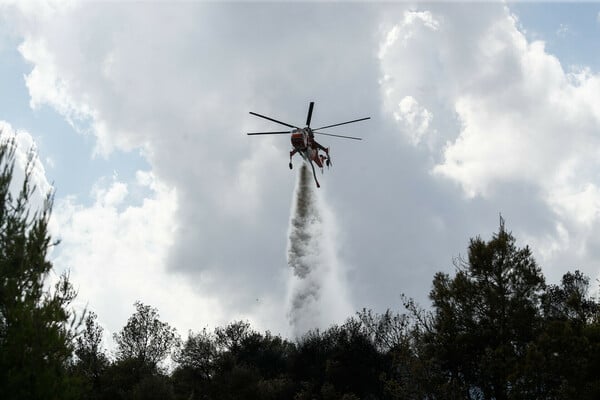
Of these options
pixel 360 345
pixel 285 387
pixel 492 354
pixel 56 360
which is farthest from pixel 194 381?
pixel 56 360

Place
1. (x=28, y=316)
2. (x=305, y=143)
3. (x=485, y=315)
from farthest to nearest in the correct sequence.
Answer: (x=305, y=143) → (x=485, y=315) → (x=28, y=316)

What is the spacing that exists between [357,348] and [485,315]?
22.3m

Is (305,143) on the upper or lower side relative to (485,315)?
upper

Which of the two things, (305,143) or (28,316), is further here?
(305,143)

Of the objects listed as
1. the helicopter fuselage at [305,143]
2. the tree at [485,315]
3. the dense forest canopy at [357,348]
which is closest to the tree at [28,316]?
the dense forest canopy at [357,348]

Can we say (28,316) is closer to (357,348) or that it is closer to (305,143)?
(305,143)

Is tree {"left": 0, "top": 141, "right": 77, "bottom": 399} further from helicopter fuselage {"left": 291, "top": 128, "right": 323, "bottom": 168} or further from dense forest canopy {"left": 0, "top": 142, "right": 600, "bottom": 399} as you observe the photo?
helicopter fuselage {"left": 291, "top": 128, "right": 323, "bottom": 168}

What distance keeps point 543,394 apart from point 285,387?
30.5m

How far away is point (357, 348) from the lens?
50.6 meters

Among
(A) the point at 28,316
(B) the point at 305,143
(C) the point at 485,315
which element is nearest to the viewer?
(A) the point at 28,316

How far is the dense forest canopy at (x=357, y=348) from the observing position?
15023mm

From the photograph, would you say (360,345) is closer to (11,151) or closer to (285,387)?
(285,387)

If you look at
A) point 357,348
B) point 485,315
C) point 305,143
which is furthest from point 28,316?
point 357,348

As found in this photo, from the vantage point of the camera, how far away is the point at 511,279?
98.2ft
